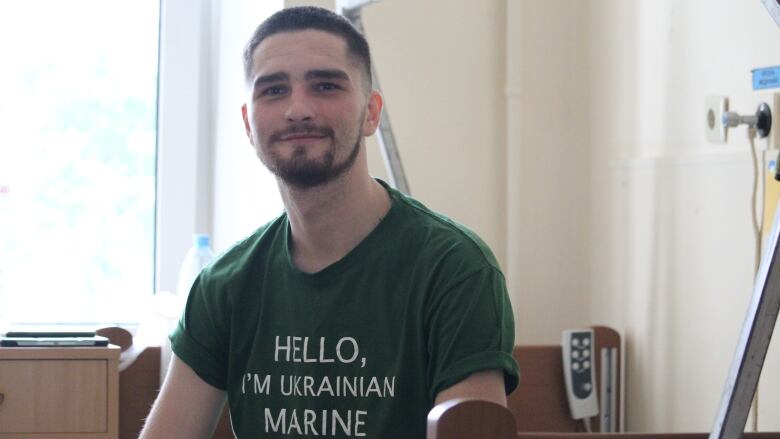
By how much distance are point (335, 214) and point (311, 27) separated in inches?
8.8

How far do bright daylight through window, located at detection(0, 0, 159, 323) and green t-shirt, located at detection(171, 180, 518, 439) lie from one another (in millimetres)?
1540

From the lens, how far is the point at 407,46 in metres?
2.43

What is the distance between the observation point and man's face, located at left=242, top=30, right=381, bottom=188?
1294 millimetres

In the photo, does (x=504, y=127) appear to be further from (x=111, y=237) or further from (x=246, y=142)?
(x=111, y=237)

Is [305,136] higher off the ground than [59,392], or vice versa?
[305,136]

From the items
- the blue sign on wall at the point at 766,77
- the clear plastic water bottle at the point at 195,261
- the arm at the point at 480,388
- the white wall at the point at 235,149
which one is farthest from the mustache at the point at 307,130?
the clear plastic water bottle at the point at 195,261

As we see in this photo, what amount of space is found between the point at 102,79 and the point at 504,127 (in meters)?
1.06

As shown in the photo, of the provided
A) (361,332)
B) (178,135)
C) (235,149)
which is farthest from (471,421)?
(178,135)

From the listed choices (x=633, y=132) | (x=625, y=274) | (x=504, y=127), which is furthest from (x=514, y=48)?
(x=625, y=274)

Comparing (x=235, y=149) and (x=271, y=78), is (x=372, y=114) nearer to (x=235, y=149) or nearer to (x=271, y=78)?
(x=271, y=78)

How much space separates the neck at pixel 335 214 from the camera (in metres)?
1.33

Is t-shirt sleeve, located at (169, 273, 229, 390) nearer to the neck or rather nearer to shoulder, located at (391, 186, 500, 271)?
the neck

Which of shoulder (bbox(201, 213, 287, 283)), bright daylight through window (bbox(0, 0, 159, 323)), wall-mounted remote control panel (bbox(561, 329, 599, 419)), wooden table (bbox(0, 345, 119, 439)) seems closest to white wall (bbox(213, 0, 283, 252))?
bright daylight through window (bbox(0, 0, 159, 323))

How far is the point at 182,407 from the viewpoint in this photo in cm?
141
